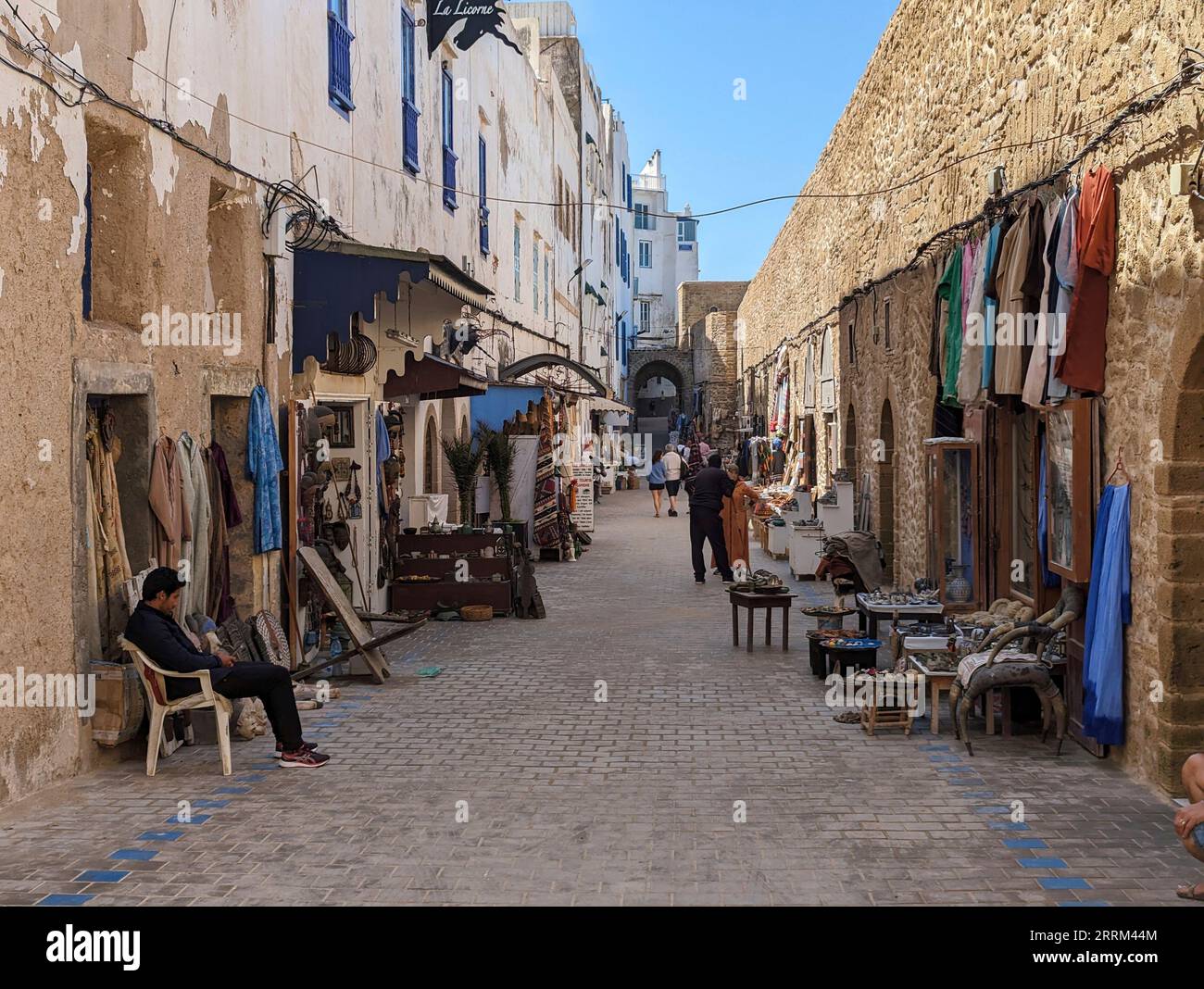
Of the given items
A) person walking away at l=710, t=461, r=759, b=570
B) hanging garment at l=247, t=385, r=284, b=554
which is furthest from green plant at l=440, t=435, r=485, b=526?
hanging garment at l=247, t=385, r=284, b=554

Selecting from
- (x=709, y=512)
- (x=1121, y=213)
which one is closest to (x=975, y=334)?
(x=1121, y=213)

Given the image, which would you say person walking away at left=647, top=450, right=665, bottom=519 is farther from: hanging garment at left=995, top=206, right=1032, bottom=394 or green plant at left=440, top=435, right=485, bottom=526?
hanging garment at left=995, top=206, right=1032, bottom=394

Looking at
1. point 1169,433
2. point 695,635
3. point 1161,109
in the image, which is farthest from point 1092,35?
point 695,635

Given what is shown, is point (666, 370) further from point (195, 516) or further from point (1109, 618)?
point (1109, 618)

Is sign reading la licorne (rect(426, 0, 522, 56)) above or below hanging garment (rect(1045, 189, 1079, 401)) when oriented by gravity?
above

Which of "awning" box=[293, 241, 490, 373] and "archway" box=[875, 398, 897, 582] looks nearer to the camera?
"awning" box=[293, 241, 490, 373]

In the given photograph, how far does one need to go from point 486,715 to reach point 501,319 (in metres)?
11.9

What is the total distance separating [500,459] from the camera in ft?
55.4

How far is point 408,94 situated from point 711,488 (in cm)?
586

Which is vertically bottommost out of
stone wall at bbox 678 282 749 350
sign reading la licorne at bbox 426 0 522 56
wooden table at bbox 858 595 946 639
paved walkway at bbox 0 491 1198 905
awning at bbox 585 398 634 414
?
paved walkway at bbox 0 491 1198 905

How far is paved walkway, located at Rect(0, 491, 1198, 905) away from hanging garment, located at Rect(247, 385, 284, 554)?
4.76 feet

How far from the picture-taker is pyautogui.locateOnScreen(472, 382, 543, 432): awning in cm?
1908

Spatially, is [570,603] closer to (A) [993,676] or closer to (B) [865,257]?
(B) [865,257]

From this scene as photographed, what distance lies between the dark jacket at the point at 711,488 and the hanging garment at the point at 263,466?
23.6 feet
